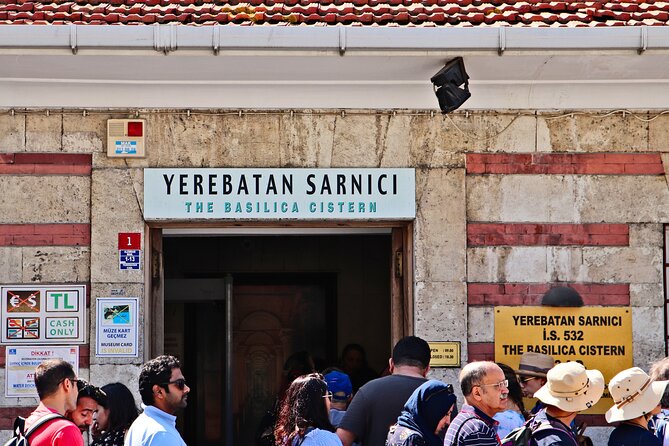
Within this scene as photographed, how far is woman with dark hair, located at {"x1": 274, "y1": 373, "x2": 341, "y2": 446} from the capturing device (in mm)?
6199

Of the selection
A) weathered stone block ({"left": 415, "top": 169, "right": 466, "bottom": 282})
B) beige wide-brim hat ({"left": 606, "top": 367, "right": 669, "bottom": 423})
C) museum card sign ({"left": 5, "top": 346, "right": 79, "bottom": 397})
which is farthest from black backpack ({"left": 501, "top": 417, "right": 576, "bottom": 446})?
museum card sign ({"left": 5, "top": 346, "right": 79, "bottom": 397})

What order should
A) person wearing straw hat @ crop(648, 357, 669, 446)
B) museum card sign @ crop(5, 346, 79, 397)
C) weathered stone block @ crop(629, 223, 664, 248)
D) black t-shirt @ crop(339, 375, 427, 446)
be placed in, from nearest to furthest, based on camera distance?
person wearing straw hat @ crop(648, 357, 669, 446) < black t-shirt @ crop(339, 375, 427, 446) < museum card sign @ crop(5, 346, 79, 397) < weathered stone block @ crop(629, 223, 664, 248)

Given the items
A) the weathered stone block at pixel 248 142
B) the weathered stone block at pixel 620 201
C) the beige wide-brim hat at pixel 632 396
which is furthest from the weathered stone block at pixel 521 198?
the beige wide-brim hat at pixel 632 396

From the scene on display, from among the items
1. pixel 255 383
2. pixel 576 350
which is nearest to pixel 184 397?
pixel 576 350

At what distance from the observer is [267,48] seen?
799 centimetres

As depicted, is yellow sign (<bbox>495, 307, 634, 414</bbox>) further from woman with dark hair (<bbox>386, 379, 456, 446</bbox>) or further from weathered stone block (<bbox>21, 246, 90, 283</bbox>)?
weathered stone block (<bbox>21, 246, 90, 283</bbox>)

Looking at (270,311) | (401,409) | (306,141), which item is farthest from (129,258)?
(270,311)

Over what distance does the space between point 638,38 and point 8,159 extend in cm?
489

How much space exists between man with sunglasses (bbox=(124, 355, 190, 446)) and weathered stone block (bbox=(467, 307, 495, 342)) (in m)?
3.22

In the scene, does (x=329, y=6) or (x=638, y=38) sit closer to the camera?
(x=638, y=38)

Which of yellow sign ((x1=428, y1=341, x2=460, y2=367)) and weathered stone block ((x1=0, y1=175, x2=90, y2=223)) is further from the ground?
weathered stone block ((x1=0, y1=175, x2=90, y2=223))

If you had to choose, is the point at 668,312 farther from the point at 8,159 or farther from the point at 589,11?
the point at 8,159

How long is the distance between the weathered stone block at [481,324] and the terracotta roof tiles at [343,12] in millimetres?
2229

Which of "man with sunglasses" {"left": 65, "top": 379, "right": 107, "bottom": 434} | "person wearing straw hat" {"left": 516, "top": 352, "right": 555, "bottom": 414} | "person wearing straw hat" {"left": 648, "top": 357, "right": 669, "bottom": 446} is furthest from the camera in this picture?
"person wearing straw hat" {"left": 516, "top": 352, "right": 555, "bottom": 414}
